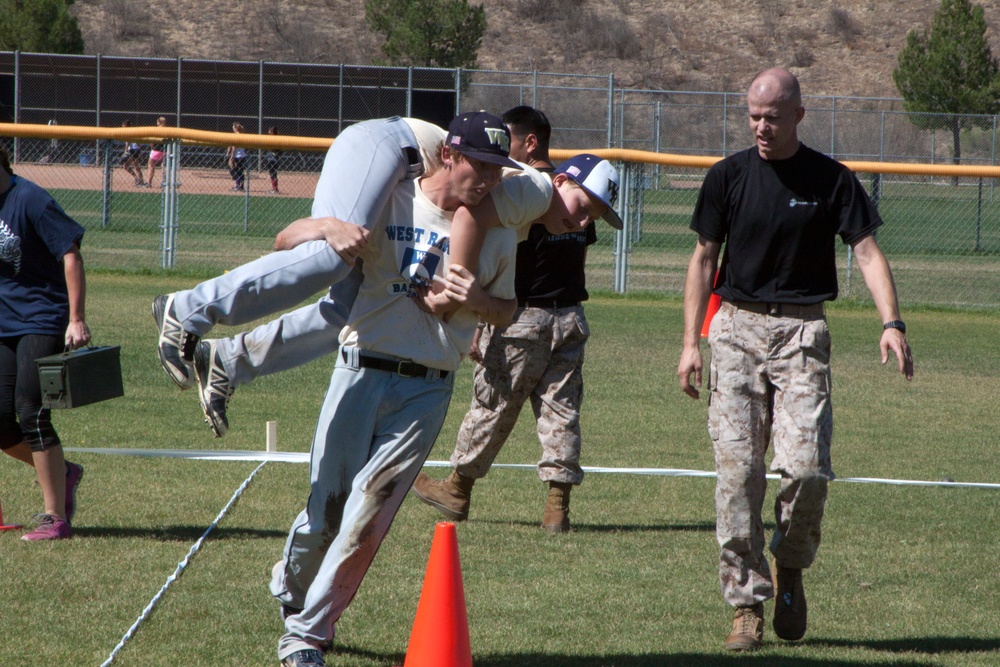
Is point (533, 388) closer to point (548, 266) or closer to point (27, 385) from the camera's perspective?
point (548, 266)

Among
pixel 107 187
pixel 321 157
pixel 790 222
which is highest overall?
pixel 321 157

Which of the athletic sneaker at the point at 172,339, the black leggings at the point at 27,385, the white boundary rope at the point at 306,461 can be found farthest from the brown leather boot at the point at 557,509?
the athletic sneaker at the point at 172,339

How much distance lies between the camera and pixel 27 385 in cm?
615

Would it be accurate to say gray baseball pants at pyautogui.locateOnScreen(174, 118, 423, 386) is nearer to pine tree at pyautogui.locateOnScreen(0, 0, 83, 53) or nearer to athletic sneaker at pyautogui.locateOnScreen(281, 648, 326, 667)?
athletic sneaker at pyautogui.locateOnScreen(281, 648, 326, 667)

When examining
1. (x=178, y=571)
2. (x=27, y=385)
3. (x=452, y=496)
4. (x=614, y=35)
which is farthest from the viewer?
(x=614, y=35)

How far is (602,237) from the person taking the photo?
23547 millimetres

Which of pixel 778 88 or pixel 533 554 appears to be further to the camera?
pixel 533 554

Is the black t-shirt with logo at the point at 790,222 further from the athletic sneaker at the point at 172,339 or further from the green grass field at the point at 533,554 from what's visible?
the athletic sneaker at the point at 172,339

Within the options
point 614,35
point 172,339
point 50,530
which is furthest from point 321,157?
point 614,35

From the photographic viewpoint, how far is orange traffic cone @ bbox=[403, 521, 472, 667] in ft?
13.6

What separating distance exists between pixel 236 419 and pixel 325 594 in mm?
5650

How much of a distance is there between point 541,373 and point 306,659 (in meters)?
2.88

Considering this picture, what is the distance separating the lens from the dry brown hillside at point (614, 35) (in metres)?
52.4

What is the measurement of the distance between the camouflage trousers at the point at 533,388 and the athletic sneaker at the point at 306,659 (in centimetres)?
260
